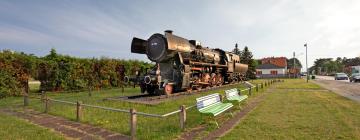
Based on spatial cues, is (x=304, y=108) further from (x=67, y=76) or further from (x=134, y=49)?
(x=67, y=76)

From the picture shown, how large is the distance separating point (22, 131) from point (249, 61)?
182ft

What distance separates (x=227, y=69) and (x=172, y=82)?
10026 millimetres

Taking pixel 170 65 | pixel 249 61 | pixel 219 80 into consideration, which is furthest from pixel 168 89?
pixel 249 61

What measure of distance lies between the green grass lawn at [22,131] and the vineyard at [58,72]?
9.54m

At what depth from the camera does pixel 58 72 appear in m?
19.9

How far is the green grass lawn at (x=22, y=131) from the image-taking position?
6742 mm

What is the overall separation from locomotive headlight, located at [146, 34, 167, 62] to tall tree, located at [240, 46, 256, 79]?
4147cm

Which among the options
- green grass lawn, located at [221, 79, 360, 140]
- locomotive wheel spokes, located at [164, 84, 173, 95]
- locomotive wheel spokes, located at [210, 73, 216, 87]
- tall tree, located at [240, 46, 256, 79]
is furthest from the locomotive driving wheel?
tall tree, located at [240, 46, 256, 79]

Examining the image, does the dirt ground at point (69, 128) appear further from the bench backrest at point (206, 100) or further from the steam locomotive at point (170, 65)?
the steam locomotive at point (170, 65)

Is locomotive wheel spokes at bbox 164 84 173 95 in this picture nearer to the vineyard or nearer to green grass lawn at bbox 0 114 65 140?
green grass lawn at bbox 0 114 65 140

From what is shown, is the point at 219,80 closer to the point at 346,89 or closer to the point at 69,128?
the point at 346,89

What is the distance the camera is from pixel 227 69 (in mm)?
24297

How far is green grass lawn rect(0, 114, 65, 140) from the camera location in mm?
6742

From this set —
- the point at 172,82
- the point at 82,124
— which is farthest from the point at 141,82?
the point at 82,124
